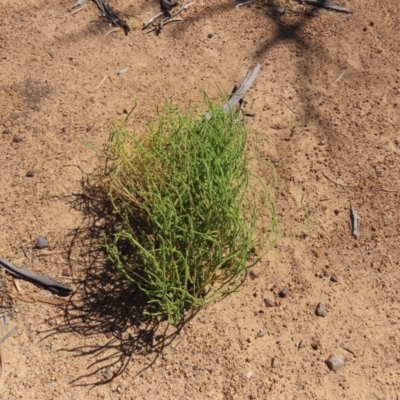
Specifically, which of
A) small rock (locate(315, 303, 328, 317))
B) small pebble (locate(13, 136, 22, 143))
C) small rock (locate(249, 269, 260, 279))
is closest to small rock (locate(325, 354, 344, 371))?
small rock (locate(315, 303, 328, 317))

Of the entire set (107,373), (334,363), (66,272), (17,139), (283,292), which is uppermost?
(17,139)

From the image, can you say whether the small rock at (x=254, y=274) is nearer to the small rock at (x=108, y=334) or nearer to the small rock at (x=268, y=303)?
the small rock at (x=268, y=303)

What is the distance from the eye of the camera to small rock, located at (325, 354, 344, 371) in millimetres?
2127

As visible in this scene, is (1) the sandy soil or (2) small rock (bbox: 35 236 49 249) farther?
(2) small rock (bbox: 35 236 49 249)

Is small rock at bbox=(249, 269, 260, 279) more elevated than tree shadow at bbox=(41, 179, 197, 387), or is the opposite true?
tree shadow at bbox=(41, 179, 197, 387)

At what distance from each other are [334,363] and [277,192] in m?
0.82

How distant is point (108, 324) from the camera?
7.14ft

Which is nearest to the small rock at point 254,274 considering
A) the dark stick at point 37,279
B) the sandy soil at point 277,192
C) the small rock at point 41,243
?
the sandy soil at point 277,192

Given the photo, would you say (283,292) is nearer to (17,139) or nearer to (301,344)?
(301,344)

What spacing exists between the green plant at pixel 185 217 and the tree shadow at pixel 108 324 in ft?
0.18

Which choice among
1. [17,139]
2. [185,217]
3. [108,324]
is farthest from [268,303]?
[17,139]

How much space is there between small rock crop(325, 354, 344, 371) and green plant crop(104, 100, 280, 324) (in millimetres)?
477

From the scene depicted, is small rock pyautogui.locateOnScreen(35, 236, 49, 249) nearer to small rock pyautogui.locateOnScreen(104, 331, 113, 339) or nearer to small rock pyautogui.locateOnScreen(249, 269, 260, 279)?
small rock pyautogui.locateOnScreen(104, 331, 113, 339)

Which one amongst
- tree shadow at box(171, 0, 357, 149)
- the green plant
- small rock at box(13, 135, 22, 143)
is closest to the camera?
the green plant
